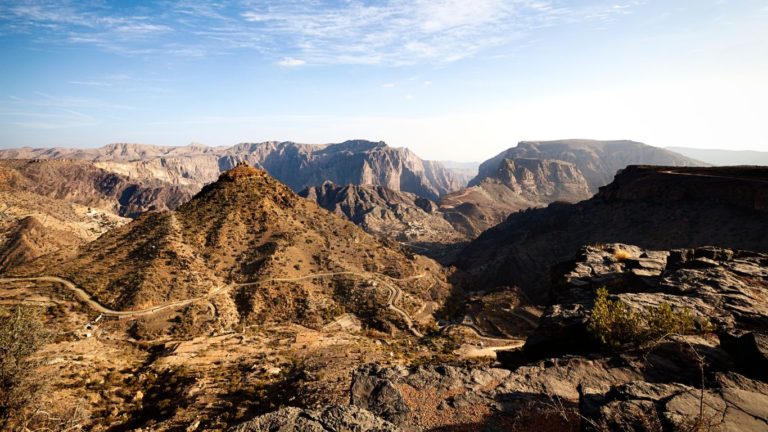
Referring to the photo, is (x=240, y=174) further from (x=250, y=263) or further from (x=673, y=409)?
(x=673, y=409)

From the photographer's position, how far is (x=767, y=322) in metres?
16.8

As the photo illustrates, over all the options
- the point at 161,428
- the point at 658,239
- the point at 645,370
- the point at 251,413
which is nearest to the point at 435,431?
the point at 645,370

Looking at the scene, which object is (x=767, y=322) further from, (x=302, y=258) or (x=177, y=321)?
(x=302, y=258)

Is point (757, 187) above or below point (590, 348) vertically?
above

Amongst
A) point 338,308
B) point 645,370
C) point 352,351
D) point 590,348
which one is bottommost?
point 338,308

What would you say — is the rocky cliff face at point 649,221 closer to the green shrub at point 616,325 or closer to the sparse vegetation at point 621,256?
the sparse vegetation at point 621,256

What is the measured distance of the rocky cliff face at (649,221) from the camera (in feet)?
195

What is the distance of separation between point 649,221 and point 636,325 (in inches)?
2865

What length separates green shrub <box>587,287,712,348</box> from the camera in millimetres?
14797

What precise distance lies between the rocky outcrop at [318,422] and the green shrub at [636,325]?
38.1ft

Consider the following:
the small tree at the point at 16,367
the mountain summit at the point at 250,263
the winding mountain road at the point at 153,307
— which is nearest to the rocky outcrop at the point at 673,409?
the small tree at the point at 16,367

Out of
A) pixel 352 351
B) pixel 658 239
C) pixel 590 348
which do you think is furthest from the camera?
pixel 658 239

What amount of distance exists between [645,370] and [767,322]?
31.1ft

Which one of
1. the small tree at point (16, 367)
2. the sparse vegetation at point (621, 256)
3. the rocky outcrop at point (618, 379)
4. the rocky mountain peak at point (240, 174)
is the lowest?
the small tree at point (16, 367)
